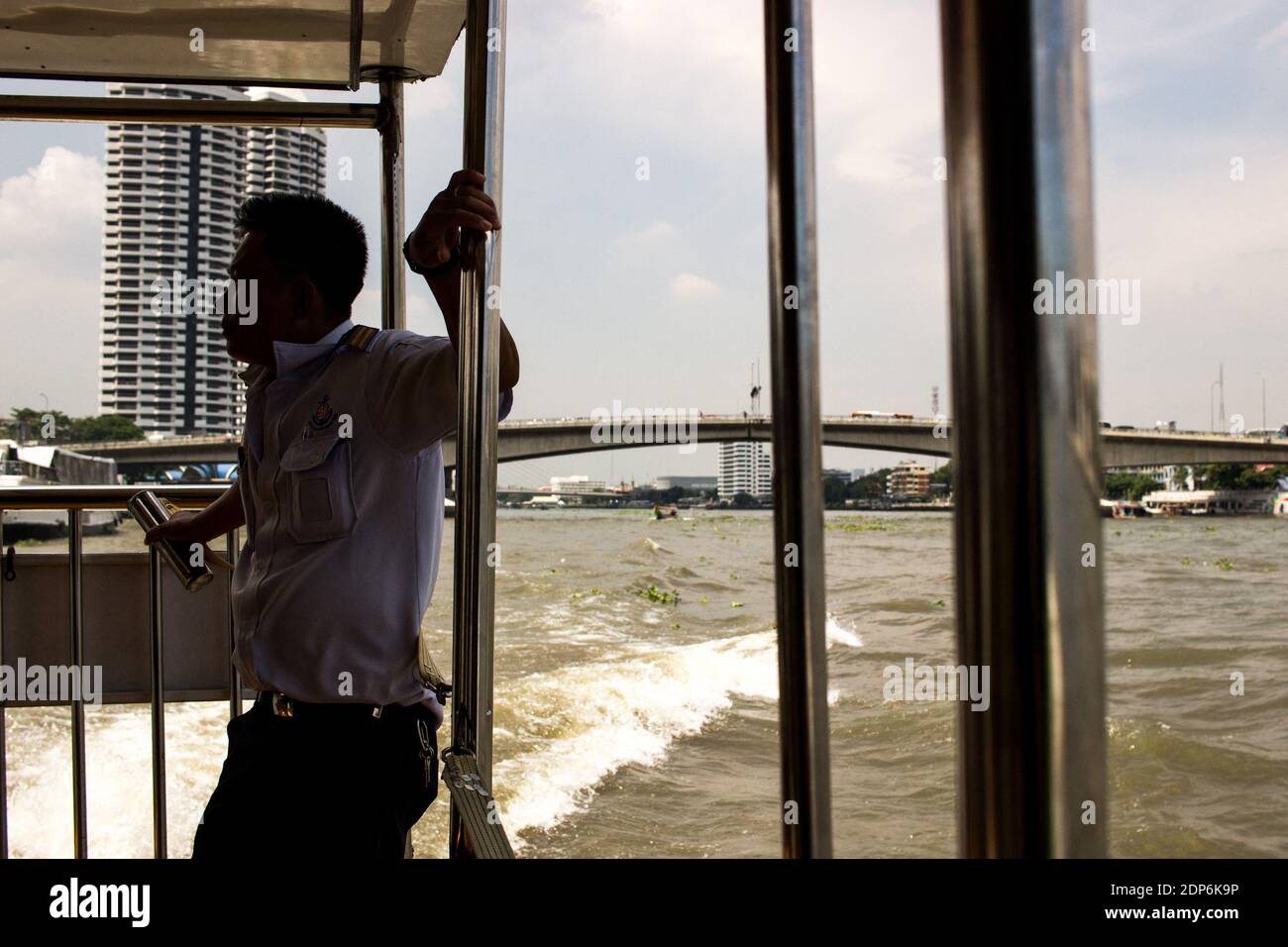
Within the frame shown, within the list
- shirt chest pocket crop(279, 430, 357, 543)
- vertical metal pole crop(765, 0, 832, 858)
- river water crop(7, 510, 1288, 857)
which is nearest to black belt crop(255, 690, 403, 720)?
shirt chest pocket crop(279, 430, 357, 543)

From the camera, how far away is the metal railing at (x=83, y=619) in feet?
6.63

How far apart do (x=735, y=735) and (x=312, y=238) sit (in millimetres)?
7272

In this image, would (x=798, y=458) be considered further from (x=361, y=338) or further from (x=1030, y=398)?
(x=361, y=338)

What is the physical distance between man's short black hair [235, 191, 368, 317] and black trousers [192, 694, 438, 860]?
70 cm

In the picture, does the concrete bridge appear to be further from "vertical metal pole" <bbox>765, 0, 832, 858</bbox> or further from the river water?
"vertical metal pole" <bbox>765, 0, 832, 858</bbox>

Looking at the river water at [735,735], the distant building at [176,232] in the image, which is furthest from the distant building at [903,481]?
the distant building at [176,232]

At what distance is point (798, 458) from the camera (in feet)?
1.82

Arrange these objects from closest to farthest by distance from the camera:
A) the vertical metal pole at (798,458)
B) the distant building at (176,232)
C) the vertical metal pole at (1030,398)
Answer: the vertical metal pole at (1030,398) → the vertical metal pole at (798,458) → the distant building at (176,232)

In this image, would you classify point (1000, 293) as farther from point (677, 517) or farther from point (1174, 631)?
point (677, 517)

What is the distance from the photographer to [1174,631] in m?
11.3

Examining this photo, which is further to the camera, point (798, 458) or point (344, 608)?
point (344, 608)

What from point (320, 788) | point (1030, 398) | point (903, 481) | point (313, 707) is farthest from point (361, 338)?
point (903, 481)

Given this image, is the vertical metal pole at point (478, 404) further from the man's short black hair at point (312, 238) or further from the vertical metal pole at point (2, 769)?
the vertical metal pole at point (2, 769)
